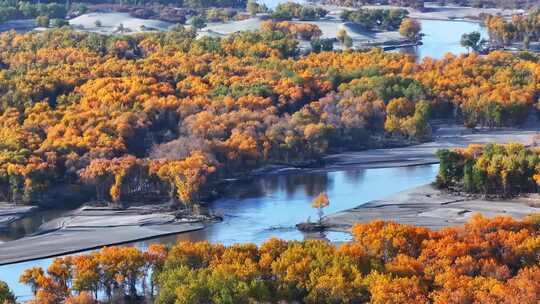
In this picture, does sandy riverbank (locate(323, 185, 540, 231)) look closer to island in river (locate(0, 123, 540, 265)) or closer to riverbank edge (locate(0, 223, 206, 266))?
island in river (locate(0, 123, 540, 265))

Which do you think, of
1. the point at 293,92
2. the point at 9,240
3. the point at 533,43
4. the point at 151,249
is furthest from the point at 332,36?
the point at 151,249

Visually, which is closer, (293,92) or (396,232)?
(396,232)

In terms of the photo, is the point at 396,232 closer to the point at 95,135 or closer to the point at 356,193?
the point at 356,193

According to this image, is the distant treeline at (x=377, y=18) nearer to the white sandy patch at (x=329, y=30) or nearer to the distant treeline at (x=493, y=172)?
the white sandy patch at (x=329, y=30)

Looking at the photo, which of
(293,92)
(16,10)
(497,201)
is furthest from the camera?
(16,10)

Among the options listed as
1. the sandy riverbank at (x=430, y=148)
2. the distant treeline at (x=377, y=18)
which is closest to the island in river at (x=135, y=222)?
the sandy riverbank at (x=430, y=148)

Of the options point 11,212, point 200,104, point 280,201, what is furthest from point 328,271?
point 200,104
